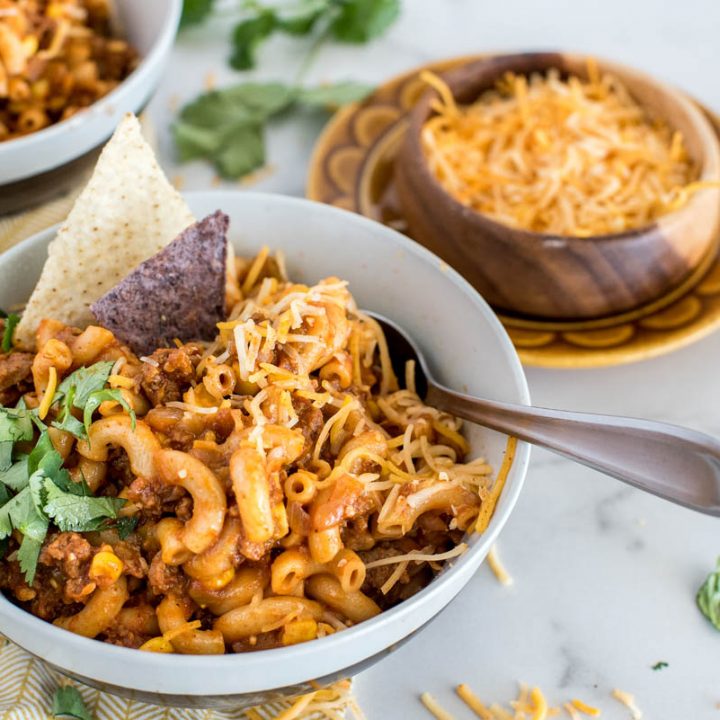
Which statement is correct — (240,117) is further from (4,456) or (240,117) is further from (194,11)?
(4,456)

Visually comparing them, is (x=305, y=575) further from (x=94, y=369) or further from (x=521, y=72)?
(x=521, y=72)

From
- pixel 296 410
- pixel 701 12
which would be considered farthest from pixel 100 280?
pixel 701 12

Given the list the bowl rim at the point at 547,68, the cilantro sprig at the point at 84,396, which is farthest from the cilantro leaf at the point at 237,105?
the cilantro sprig at the point at 84,396

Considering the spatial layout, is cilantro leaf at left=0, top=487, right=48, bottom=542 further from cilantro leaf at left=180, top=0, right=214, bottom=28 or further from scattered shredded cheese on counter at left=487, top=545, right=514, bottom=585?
cilantro leaf at left=180, top=0, right=214, bottom=28

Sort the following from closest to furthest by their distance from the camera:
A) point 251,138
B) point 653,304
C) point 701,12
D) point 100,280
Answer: point 100,280 → point 653,304 → point 251,138 → point 701,12

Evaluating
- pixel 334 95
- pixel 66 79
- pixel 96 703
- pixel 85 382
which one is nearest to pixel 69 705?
pixel 96 703

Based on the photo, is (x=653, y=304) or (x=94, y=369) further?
(x=653, y=304)
